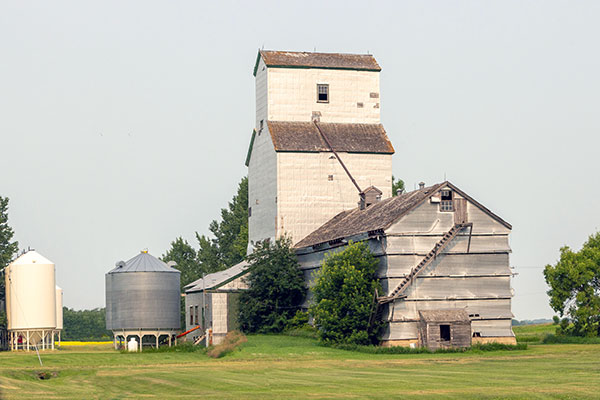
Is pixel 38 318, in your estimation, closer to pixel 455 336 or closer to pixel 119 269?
pixel 119 269

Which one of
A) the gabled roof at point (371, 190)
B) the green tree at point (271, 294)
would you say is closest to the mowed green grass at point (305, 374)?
the green tree at point (271, 294)

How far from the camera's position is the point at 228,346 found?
210ft

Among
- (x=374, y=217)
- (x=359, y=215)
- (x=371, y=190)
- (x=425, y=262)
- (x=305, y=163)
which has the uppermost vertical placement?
(x=305, y=163)

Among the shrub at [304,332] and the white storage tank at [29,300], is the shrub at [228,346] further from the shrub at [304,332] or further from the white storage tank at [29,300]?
the white storage tank at [29,300]

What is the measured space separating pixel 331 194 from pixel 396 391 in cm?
4604

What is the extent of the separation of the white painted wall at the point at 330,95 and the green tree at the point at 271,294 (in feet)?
45.6

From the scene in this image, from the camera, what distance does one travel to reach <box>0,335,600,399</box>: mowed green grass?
3888cm

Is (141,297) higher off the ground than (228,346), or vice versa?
(141,297)

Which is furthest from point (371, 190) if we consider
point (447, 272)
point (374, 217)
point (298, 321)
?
point (447, 272)

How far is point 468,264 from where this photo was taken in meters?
66.1

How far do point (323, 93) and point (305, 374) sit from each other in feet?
139

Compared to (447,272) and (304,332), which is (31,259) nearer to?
(304,332)

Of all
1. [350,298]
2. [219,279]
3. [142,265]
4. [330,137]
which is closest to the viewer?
[350,298]

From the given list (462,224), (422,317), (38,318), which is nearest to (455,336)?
(422,317)
